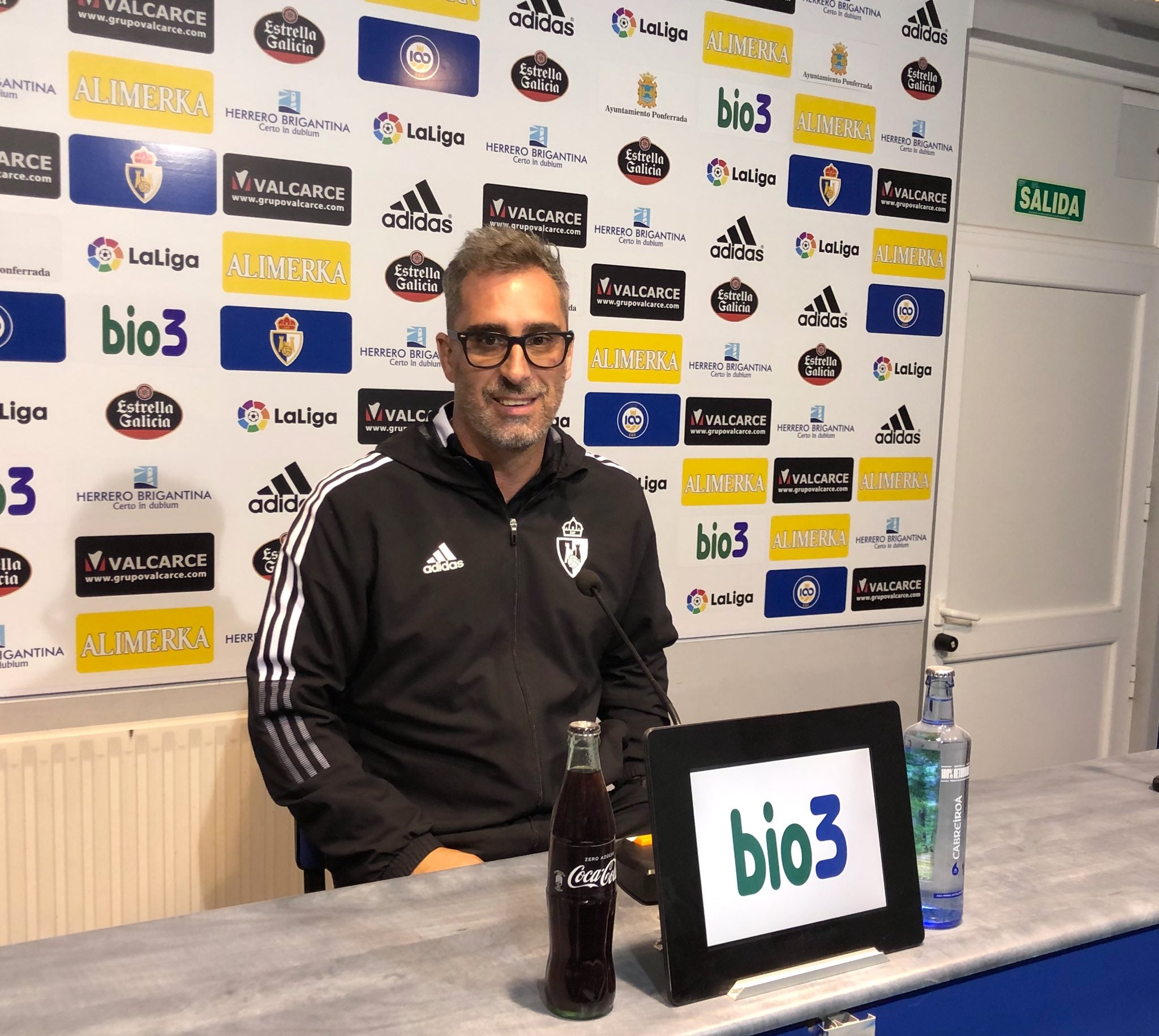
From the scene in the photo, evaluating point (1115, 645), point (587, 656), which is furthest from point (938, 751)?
point (1115, 645)

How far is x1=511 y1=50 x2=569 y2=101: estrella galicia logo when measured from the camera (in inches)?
99.3

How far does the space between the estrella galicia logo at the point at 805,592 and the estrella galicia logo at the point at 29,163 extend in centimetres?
200

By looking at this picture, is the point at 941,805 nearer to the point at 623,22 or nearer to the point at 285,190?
the point at 285,190

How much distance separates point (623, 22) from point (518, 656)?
177 centimetres

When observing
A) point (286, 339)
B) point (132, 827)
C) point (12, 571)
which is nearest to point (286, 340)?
point (286, 339)

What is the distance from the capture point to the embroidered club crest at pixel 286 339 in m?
2.32

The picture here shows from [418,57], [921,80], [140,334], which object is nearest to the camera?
[140,334]

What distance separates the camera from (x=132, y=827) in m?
2.21

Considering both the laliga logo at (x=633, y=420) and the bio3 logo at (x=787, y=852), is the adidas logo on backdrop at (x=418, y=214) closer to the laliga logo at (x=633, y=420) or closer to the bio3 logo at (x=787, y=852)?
the laliga logo at (x=633, y=420)

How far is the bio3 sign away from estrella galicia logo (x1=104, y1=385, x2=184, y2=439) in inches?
64.6

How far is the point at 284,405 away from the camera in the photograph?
2346mm

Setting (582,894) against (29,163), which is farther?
(29,163)

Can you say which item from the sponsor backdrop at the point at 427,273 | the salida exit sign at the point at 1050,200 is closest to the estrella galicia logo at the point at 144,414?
the sponsor backdrop at the point at 427,273

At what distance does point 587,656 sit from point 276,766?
53 cm
